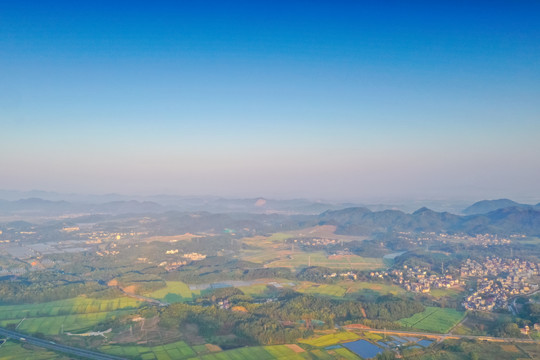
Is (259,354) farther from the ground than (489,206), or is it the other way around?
(489,206)

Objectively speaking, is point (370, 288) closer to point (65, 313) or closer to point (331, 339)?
point (331, 339)

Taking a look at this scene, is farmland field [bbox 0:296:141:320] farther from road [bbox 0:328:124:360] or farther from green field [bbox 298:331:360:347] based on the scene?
green field [bbox 298:331:360:347]

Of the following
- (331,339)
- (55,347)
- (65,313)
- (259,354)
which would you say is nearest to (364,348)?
(331,339)

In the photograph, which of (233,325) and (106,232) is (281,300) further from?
(106,232)

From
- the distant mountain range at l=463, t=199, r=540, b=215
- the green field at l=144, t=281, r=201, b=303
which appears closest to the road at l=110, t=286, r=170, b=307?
the green field at l=144, t=281, r=201, b=303

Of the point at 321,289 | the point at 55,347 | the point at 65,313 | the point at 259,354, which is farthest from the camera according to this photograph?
the point at 321,289

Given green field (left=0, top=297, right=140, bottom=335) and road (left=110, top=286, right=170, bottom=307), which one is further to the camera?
road (left=110, top=286, right=170, bottom=307)

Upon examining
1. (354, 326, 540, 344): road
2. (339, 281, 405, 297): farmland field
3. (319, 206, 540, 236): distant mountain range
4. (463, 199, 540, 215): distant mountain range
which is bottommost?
(339, 281, 405, 297): farmland field

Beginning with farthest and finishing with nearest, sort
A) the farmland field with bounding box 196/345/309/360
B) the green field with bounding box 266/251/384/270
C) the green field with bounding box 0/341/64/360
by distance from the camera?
the green field with bounding box 266/251/384/270, the farmland field with bounding box 196/345/309/360, the green field with bounding box 0/341/64/360
